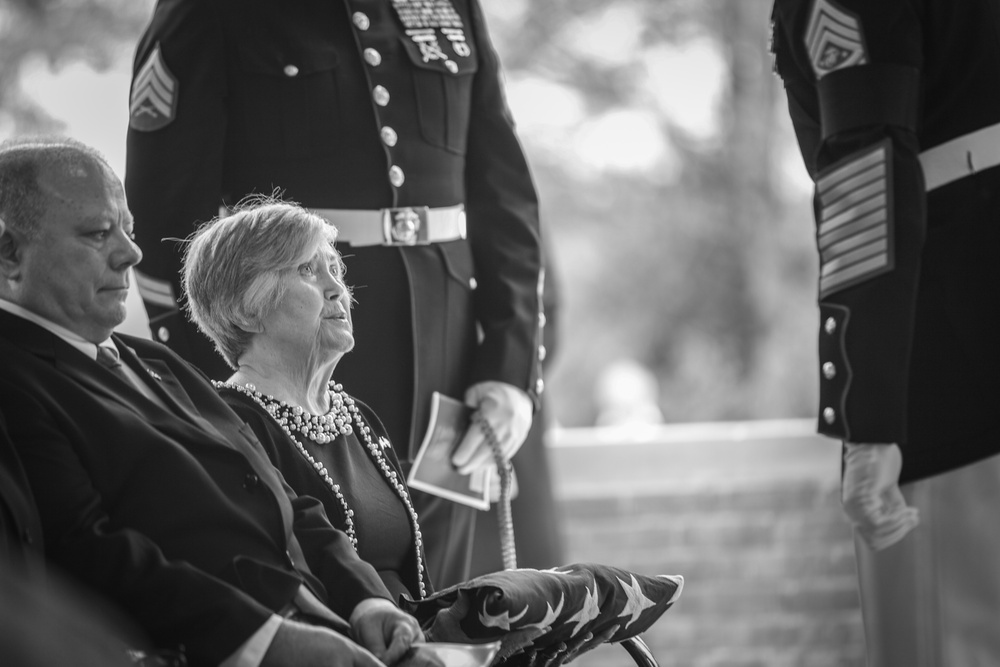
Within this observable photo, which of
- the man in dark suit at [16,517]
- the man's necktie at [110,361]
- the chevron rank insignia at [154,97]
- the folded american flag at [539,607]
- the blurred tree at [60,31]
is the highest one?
the blurred tree at [60,31]

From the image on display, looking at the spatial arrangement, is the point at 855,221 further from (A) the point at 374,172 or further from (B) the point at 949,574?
(A) the point at 374,172

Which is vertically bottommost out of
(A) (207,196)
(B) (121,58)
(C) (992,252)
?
(C) (992,252)

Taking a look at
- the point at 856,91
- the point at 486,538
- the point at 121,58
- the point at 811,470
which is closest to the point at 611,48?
the point at 121,58

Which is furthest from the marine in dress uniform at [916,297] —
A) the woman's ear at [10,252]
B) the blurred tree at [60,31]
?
the blurred tree at [60,31]

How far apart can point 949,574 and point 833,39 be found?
89cm

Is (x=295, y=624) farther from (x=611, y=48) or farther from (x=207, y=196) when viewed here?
(x=611, y=48)

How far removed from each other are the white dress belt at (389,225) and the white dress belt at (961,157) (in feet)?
2.72

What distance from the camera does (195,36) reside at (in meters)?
2.38

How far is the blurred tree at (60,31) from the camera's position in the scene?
7.57 m

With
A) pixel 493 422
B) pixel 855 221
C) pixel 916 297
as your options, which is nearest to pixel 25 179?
pixel 493 422

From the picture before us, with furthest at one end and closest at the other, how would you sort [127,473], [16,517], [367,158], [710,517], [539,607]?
[710,517] < [367,158] < [539,607] < [127,473] < [16,517]

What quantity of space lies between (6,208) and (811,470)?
3.97 metres

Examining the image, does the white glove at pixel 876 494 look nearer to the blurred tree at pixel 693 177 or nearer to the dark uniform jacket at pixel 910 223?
the dark uniform jacket at pixel 910 223

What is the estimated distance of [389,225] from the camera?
97.6 inches
